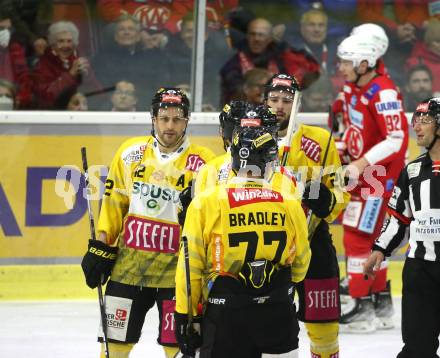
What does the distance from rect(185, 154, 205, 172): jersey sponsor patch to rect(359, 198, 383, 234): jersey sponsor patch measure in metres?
2.12

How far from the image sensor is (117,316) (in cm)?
513

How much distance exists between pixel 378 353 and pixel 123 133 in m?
2.27

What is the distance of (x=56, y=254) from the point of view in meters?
7.46

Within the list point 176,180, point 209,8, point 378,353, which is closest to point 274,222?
point 176,180

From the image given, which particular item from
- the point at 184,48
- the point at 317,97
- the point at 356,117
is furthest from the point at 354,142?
the point at 184,48

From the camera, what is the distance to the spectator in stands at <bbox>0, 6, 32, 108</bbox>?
24.1ft

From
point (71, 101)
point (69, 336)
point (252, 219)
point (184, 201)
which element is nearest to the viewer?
point (252, 219)

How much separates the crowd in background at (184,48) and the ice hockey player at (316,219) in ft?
6.76

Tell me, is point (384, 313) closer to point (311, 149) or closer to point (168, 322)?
point (311, 149)

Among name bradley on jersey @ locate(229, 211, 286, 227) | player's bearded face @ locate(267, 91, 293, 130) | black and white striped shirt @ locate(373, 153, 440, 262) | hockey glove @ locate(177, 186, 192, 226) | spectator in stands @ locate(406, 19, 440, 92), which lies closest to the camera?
name bradley on jersey @ locate(229, 211, 286, 227)

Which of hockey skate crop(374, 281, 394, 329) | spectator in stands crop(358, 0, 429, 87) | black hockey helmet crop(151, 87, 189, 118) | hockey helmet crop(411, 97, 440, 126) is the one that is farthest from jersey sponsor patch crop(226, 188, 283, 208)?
spectator in stands crop(358, 0, 429, 87)

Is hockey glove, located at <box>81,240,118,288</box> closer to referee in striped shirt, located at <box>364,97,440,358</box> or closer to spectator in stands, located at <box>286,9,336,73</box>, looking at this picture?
referee in striped shirt, located at <box>364,97,440,358</box>

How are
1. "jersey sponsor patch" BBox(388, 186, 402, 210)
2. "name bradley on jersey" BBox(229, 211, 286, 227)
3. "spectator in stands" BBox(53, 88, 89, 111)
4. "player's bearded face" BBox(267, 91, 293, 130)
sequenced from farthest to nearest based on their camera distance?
1. "spectator in stands" BBox(53, 88, 89, 111)
2. "player's bearded face" BBox(267, 91, 293, 130)
3. "jersey sponsor patch" BBox(388, 186, 402, 210)
4. "name bradley on jersey" BBox(229, 211, 286, 227)

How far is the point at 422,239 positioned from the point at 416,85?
3041 mm
